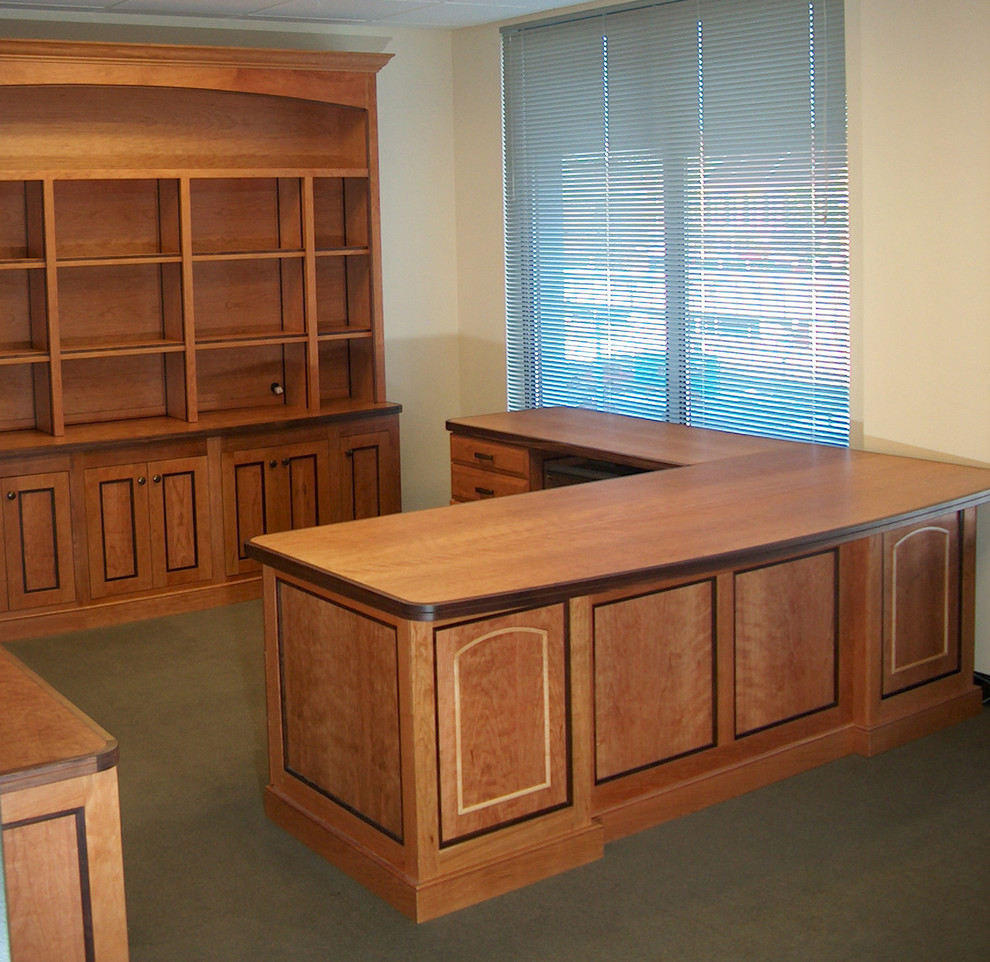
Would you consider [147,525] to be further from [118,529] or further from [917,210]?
[917,210]

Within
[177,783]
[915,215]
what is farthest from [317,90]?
[177,783]

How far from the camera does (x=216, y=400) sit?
5.98 metres

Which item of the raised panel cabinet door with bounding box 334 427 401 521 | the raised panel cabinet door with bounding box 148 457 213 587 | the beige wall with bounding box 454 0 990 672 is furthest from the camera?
the raised panel cabinet door with bounding box 334 427 401 521

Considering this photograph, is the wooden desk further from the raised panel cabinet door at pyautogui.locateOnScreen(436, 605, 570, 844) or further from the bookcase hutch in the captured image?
the bookcase hutch

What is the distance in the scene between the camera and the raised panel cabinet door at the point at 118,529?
205 inches

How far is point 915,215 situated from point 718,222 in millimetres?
1071

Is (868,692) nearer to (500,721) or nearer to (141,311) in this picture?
(500,721)

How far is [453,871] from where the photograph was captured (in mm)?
3016

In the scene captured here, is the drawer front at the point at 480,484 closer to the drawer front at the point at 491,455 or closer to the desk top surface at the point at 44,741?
the drawer front at the point at 491,455

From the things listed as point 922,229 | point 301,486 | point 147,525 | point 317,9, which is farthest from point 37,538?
point 922,229

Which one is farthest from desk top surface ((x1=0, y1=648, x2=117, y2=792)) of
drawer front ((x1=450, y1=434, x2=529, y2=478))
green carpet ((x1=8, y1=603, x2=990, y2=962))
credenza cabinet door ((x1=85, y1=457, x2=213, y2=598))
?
drawer front ((x1=450, y1=434, x2=529, y2=478))

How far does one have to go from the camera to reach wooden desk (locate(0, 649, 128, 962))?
2.24 metres

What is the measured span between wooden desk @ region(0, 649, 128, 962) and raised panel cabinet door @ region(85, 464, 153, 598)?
2.90 m

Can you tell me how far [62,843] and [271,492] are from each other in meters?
3.44
